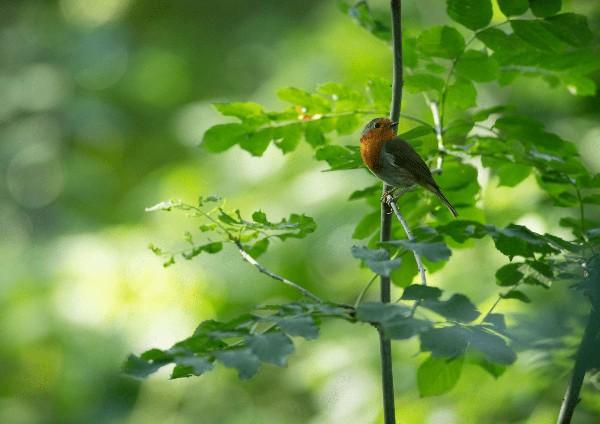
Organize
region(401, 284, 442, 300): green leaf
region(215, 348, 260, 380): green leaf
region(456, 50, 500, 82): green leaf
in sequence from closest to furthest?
1. region(215, 348, 260, 380): green leaf
2. region(401, 284, 442, 300): green leaf
3. region(456, 50, 500, 82): green leaf

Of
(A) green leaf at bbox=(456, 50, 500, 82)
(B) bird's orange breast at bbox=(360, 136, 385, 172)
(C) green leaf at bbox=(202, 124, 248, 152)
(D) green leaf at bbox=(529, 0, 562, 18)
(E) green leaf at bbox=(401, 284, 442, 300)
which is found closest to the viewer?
(E) green leaf at bbox=(401, 284, 442, 300)

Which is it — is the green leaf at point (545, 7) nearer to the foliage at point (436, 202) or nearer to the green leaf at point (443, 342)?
the foliage at point (436, 202)

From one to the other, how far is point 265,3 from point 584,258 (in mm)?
6373

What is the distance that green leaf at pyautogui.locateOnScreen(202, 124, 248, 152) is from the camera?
1387 millimetres

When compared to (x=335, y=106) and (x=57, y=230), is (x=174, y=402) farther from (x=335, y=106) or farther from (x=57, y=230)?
(x=335, y=106)

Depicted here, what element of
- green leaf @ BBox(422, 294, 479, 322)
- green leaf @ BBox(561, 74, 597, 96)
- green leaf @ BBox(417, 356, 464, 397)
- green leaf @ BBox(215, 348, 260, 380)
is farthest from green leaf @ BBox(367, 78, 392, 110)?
green leaf @ BBox(215, 348, 260, 380)

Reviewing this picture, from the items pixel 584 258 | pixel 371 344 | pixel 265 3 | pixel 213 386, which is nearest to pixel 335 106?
pixel 584 258

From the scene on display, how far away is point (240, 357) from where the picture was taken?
0.77 m

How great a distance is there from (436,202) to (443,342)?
0.63 meters

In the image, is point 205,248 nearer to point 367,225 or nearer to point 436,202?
point 367,225

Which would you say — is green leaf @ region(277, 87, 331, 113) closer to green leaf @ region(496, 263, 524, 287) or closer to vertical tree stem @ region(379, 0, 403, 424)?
vertical tree stem @ region(379, 0, 403, 424)

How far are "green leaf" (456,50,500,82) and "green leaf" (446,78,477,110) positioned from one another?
0.02 m

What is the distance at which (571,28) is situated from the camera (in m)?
1.20

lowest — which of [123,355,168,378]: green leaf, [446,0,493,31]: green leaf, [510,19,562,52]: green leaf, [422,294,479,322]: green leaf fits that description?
[123,355,168,378]: green leaf
